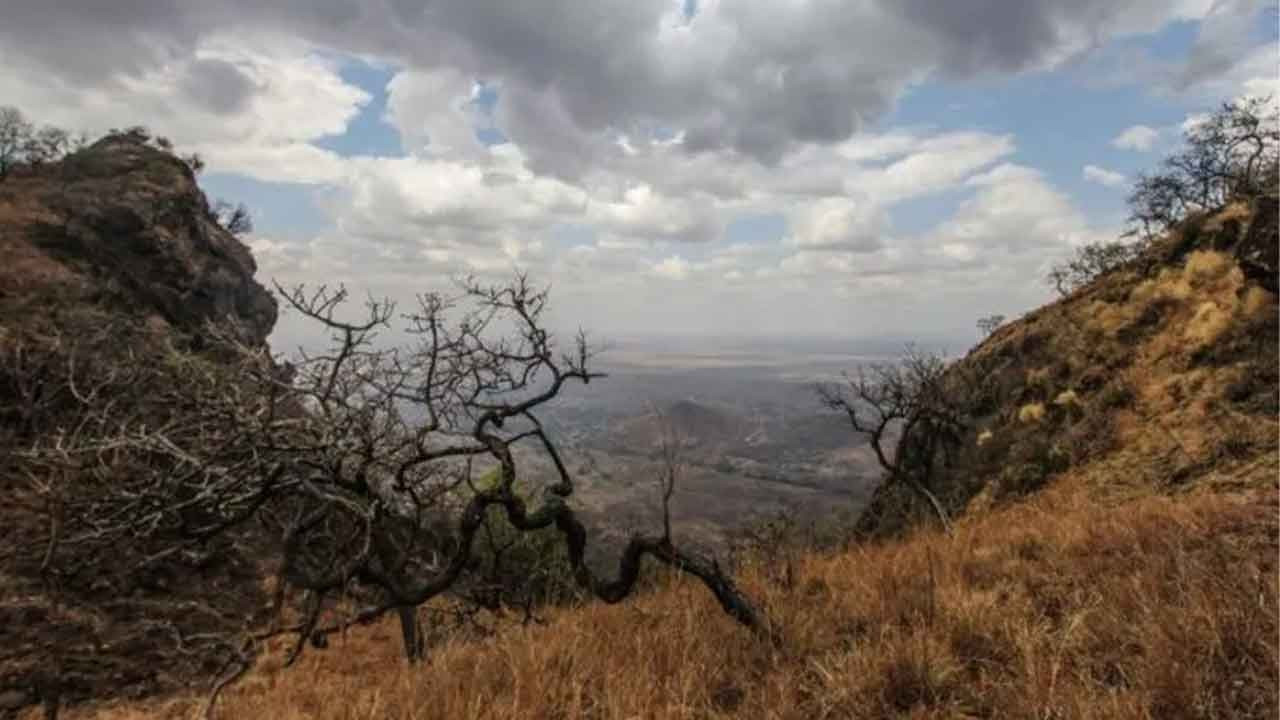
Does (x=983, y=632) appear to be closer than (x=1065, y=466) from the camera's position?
Yes

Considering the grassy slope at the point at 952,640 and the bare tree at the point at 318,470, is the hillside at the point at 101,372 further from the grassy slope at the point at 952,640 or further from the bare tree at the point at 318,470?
the grassy slope at the point at 952,640

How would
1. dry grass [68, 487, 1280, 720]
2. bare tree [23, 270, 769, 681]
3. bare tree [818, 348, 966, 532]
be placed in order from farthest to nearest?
1. bare tree [818, 348, 966, 532]
2. bare tree [23, 270, 769, 681]
3. dry grass [68, 487, 1280, 720]

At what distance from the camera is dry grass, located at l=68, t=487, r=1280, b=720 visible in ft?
10.6

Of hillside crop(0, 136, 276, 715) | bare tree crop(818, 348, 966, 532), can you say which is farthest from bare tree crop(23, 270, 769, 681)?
bare tree crop(818, 348, 966, 532)

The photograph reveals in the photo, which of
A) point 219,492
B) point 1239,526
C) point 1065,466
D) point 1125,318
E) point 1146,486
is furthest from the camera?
point 1125,318

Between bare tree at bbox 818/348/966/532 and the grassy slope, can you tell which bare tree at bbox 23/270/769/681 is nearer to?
the grassy slope

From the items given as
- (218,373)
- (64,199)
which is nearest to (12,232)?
(64,199)

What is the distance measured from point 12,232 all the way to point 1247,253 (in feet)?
170

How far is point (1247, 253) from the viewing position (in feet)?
56.9

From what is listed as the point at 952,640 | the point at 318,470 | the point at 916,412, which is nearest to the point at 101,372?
the point at 318,470

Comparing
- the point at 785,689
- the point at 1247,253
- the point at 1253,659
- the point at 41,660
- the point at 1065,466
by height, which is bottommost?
the point at 41,660

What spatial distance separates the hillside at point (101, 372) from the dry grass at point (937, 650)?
6.46 feet

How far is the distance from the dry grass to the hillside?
1.97 meters

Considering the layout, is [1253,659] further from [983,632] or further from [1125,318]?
[1125,318]
